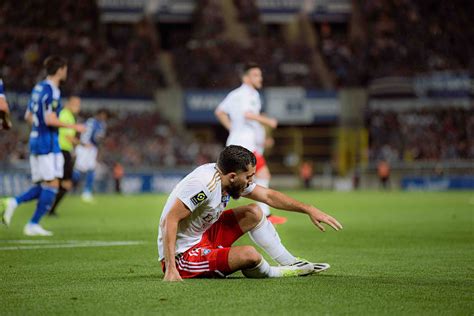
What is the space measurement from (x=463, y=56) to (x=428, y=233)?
30.7 m

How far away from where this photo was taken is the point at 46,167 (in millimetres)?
12633

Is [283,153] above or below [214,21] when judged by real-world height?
below

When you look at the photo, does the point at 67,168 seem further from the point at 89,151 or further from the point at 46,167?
the point at 89,151

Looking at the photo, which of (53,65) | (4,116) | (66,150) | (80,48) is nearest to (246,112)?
(53,65)

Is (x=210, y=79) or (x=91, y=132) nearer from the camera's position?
(x=91, y=132)

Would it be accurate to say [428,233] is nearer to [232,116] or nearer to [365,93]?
[232,116]

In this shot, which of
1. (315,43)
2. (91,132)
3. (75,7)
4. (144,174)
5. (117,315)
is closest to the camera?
(117,315)

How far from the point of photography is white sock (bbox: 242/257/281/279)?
731cm

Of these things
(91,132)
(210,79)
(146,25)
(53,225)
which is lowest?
(53,225)

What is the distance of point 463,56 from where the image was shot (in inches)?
1652

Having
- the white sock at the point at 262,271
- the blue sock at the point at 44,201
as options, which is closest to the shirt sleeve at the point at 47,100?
the blue sock at the point at 44,201

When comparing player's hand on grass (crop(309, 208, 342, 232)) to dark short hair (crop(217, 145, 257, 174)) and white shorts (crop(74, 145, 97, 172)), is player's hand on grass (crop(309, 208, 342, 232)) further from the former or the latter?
white shorts (crop(74, 145, 97, 172))

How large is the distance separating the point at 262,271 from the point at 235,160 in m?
1.06

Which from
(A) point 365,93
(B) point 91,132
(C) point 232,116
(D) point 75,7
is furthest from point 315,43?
(C) point 232,116
